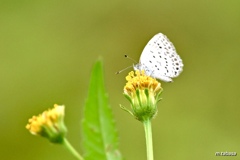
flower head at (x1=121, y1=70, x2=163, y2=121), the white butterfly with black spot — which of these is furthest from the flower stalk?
the white butterfly with black spot

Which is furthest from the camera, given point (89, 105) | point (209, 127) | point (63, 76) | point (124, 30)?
point (124, 30)

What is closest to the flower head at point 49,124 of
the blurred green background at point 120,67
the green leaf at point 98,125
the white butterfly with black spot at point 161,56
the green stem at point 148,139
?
the green stem at point 148,139

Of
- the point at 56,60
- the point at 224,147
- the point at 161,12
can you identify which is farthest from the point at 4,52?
the point at 224,147

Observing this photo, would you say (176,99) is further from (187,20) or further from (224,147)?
(187,20)

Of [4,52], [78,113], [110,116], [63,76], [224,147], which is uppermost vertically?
[4,52]

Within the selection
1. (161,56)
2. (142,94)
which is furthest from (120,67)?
(142,94)

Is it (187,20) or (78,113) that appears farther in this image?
(187,20)
